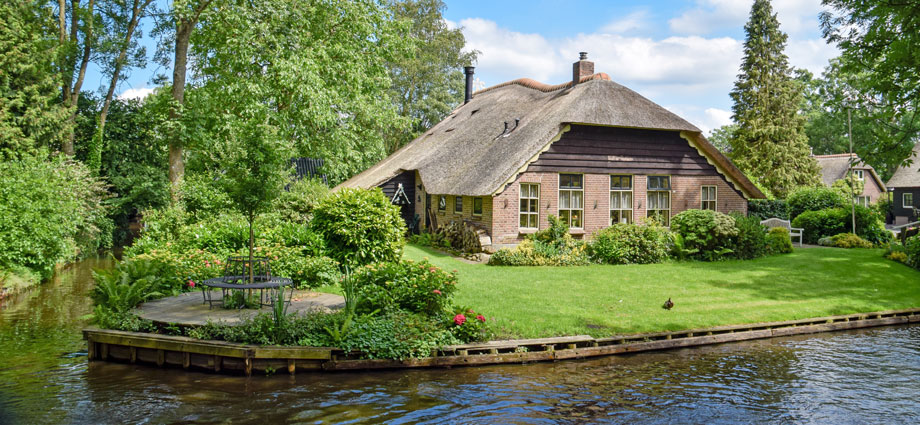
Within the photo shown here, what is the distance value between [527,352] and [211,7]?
22267 millimetres

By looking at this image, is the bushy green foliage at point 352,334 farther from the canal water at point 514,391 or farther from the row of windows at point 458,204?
the row of windows at point 458,204

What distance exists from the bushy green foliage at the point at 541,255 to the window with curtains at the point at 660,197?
4.68 metres

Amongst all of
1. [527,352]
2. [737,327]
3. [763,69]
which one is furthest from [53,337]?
[763,69]

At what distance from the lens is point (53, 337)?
38.4 feet

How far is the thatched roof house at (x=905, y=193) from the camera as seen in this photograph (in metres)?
41.0

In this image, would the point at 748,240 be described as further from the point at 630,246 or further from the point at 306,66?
the point at 306,66

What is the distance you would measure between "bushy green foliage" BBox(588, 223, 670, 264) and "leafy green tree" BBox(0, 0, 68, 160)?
2096cm

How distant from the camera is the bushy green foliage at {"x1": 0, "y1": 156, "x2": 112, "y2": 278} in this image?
652 inches

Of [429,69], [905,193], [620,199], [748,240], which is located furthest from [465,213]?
[905,193]

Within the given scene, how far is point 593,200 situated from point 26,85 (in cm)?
2232

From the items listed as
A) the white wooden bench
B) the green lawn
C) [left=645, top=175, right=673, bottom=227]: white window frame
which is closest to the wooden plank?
the green lawn

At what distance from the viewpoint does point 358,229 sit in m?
14.7

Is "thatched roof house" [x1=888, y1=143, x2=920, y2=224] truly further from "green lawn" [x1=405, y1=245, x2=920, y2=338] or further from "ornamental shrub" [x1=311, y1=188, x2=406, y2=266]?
"ornamental shrub" [x1=311, y1=188, x2=406, y2=266]

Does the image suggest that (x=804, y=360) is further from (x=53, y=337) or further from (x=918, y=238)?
(x=53, y=337)
